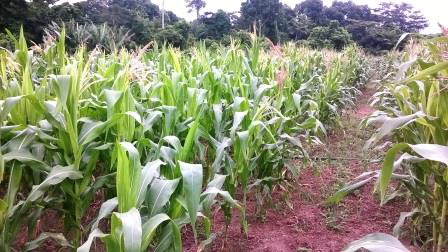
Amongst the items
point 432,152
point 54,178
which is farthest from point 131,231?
point 432,152

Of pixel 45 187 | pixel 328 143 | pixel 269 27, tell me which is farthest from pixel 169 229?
pixel 269 27

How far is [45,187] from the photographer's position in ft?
4.90

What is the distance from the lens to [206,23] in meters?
29.0

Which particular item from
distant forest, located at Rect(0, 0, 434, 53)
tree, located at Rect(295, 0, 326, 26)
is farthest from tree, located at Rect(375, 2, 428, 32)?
tree, located at Rect(295, 0, 326, 26)

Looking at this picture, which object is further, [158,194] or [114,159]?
[114,159]

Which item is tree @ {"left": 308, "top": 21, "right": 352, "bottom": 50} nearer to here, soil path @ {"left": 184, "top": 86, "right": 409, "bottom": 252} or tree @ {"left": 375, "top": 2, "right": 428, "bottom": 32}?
tree @ {"left": 375, "top": 2, "right": 428, "bottom": 32}

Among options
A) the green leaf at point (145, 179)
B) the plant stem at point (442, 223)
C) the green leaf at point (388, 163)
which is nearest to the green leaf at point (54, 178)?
the green leaf at point (145, 179)

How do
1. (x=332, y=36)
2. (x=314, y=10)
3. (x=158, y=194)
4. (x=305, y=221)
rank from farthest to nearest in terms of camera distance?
(x=314, y=10)
(x=332, y=36)
(x=305, y=221)
(x=158, y=194)

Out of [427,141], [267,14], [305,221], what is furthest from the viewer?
[267,14]

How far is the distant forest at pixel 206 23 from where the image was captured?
15.9m

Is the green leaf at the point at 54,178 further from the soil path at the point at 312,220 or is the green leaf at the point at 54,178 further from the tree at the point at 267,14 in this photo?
the tree at the point at 267,14

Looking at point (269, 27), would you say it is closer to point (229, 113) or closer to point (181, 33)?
point (181, 33)

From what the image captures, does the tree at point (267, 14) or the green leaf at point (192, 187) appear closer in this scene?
the green leaf at point (192, 187)

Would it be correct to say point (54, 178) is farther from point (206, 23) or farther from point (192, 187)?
point (206, 23)
